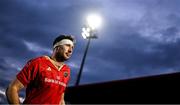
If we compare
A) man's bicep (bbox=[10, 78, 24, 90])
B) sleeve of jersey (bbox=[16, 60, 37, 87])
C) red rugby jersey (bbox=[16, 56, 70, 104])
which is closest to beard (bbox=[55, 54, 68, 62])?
red rugby jersey (bbox=[16, 56, 70, 104])

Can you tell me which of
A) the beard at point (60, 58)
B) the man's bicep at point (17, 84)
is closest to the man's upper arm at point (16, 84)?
the man's bicep at point (17, 84)

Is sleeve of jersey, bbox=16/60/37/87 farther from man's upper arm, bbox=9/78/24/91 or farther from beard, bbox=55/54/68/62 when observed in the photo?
beard, bbox=55/54/68/62

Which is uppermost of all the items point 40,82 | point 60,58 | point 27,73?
point 60,58

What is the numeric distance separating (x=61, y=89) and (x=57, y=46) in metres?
0.62

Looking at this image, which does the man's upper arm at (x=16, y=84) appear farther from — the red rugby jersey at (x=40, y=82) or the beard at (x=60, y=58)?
the beard at (x=60, y=58)

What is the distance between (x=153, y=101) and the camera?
27.8 feet

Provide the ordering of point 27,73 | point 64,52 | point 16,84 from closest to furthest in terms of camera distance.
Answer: point 16,84 < point 27,73 < point 64,52

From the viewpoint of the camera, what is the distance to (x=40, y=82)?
3.86m

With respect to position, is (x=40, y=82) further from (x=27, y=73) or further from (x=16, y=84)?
(x=16, y=84)

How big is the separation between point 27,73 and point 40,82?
191mm

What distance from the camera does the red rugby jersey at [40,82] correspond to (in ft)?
12.5

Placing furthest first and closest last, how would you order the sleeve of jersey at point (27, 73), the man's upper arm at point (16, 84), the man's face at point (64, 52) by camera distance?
the man's face at point (64, 52), the sleeve of jersey at point (27, 73), the man's upper arm at point (16, 84)

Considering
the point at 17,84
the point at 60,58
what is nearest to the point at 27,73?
the point at 17,84

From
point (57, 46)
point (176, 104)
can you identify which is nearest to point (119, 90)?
point (176, 104)
